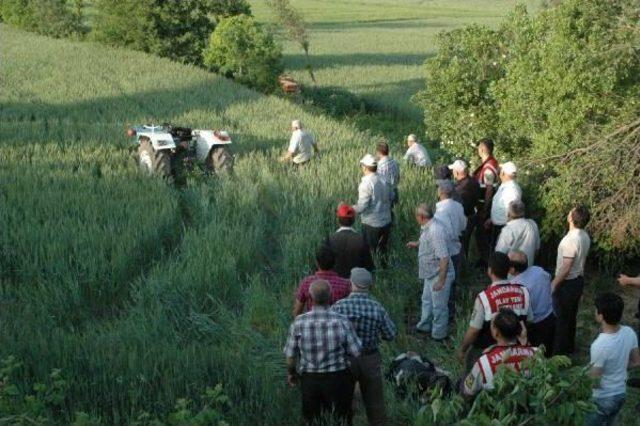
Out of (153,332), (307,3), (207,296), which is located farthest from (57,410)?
(307,3)

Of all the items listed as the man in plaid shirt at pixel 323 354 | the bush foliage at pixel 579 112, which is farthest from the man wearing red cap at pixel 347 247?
the bush foliage at pixel 579 112

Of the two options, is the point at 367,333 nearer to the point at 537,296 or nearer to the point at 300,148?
the point at 537,296

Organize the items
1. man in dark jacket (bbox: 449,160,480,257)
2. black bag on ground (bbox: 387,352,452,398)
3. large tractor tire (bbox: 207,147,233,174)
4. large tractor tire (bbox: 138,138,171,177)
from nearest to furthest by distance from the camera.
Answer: black bag on ground (bbox: 387,352,452,398) → man in dark jacket (bbox: 449,160,480,257) → large tractor tire (bbox: 138,138,171,177) → large tractor tire (bbox: 207,147,233,174)

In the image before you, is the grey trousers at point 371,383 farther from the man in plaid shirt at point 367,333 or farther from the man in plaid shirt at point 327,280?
the man in plaid shirt at point 327,280

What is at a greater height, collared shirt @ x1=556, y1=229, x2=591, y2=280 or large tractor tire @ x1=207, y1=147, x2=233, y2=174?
collared shirt @ x1=556, y1=229, x2=591, y2=280

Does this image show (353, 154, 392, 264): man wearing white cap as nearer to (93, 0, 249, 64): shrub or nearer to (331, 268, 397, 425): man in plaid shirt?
(331, 268, 397, 425): man in plaid shirt

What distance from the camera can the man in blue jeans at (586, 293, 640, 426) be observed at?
5125 millimetres

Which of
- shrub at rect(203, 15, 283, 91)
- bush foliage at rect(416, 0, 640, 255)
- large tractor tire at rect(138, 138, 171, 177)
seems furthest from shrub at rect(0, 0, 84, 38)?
bush foliage at rect(416, 0, 640, 255)

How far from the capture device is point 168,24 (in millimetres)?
34125

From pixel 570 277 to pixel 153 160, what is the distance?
7.20 m

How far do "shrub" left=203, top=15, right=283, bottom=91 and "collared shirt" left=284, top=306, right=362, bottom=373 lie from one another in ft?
81.3

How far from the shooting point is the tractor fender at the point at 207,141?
12914 millimetres

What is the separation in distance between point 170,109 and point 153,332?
13926 mm

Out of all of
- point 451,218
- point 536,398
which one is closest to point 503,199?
point 451,218
